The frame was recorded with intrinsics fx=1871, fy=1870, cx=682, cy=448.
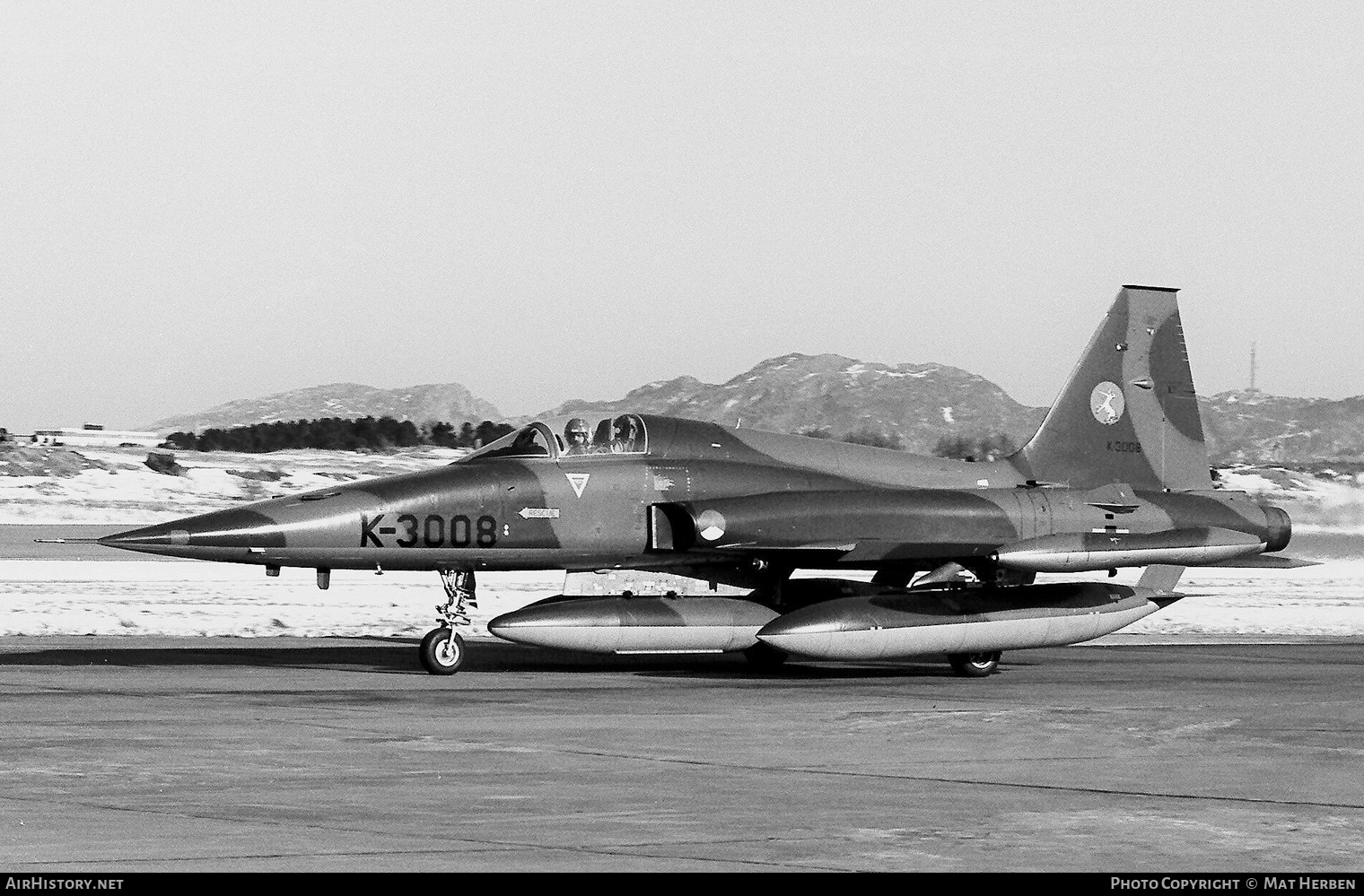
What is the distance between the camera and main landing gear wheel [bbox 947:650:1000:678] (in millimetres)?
18859

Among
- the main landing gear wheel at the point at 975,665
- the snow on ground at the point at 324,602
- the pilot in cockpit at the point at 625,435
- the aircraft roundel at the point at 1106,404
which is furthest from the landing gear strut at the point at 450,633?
the aircraft roundel at the point at 1106,404

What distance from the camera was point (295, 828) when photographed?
8.83 metres

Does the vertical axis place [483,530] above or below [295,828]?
above

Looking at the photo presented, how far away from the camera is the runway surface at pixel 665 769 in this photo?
8.40 m

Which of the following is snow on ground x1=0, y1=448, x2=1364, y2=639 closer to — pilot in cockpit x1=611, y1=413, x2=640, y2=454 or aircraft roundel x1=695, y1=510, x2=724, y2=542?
Result: pilot in cockpit x1=611, y1=413, x2=640, y2=454

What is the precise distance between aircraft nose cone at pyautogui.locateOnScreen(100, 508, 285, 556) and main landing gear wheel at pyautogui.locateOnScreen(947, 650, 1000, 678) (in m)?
6.82

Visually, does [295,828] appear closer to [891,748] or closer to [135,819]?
[135,819]

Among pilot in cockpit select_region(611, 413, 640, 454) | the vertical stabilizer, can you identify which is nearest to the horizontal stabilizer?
the vertical stabilizer

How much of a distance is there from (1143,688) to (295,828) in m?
10.4

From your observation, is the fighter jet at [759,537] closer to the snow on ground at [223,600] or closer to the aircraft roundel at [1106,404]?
the aircraft roundel at [1106,404]

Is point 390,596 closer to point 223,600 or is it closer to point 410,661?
point 223,600

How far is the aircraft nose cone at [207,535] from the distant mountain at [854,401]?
17.3 feet

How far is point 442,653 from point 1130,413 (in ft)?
29.1
